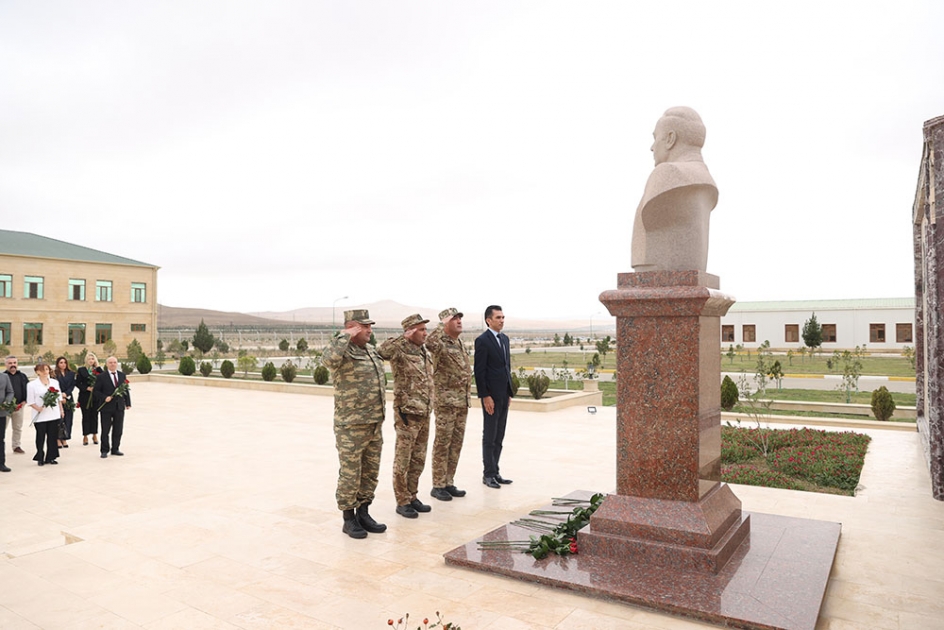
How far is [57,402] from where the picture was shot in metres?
8.08

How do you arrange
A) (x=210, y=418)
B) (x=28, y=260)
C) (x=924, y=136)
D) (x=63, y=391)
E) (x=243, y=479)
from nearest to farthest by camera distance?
(x=924, y=136)
(x=243, y=479)
(x=63, y=391)
(x=210, y=418)
(x=28, y=260)

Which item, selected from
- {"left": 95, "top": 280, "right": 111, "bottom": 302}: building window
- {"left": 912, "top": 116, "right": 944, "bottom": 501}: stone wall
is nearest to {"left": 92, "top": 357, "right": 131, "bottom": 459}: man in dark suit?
{"left": 912, "top": 116, "right": 944, "bottom": 501}: stone wall

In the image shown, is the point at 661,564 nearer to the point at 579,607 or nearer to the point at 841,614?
the point at 579,607

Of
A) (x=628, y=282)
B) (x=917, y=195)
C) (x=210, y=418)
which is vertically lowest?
(x=210, y=418)

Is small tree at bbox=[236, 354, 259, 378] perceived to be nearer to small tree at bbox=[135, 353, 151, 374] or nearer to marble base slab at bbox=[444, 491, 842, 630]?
small tree at bbox=[135, 353, 151, 374]

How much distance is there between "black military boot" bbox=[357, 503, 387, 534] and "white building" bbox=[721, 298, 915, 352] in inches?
1654

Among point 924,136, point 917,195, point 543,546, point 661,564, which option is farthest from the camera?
point 917,195

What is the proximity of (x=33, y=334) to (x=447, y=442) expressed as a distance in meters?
40.1

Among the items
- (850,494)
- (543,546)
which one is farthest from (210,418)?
(850,494)

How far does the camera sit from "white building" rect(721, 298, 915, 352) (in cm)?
4094

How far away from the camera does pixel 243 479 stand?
23.3 ft

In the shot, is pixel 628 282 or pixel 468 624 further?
pixel 628 282

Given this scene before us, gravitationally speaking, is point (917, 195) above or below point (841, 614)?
above

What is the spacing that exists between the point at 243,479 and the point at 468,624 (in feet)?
14.9
